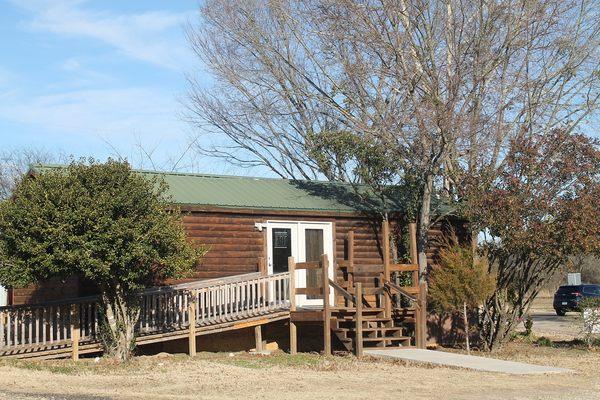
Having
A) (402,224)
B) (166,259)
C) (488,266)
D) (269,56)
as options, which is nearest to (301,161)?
(269,56)

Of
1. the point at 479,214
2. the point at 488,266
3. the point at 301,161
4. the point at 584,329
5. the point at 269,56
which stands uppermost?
the point at 269,56

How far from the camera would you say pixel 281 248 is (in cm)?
1997

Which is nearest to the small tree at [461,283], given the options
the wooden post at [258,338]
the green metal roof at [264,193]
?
the green metal roof at [264,193]

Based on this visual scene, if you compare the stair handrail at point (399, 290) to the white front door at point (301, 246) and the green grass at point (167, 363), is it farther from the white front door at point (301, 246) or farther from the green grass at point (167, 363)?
the green grass at point (167, 363)

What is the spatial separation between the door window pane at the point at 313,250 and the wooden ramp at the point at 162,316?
1.56m

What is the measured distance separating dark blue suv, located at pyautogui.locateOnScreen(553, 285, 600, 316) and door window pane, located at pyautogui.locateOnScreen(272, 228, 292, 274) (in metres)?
23.2

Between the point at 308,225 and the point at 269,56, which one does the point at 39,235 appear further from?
the point at 269,56

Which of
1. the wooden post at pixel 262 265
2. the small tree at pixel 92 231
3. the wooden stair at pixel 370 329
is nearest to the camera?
the small tree at pixel 92 231

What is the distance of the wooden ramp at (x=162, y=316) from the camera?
16.2m

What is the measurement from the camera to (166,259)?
1561cm

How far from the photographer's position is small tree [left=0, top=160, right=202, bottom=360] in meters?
14.6

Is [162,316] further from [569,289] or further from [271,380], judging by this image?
[569,289]

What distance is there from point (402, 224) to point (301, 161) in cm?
1140

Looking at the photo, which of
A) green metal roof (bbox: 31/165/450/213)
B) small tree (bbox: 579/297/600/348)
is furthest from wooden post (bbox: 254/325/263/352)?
small tree (bbox: 579/297/600/348)
